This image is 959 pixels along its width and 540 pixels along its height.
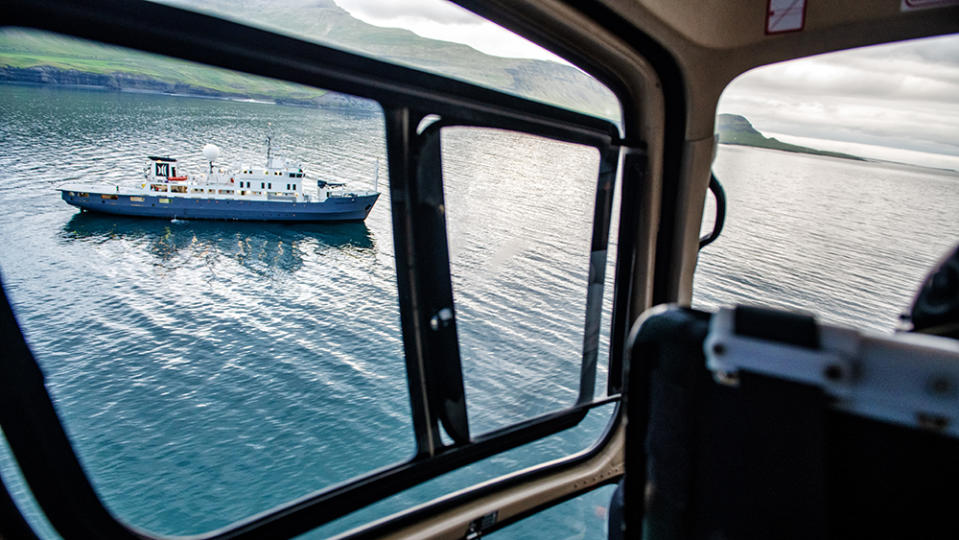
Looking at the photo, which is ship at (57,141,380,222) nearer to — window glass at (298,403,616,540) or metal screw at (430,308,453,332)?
window glass at (298,403,616,540)

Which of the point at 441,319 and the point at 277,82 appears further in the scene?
the point at 441,319

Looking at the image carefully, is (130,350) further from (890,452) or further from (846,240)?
(846,240)

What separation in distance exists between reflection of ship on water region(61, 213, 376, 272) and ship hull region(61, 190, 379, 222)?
117 centimetres

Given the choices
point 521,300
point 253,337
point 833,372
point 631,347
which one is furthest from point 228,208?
point 833,372

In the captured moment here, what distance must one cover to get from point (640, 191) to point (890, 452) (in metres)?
1.40

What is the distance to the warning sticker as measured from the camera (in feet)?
5.10

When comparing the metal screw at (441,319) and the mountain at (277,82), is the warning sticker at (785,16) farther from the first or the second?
the metal screw at (441,319)

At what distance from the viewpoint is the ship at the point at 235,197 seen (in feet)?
32.1

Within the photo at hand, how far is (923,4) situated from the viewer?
1.39 meters

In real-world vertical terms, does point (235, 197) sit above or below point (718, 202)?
below

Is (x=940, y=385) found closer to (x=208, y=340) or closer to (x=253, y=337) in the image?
(x=253, y=337)

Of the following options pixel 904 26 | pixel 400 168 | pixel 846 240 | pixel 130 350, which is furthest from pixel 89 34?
pixel 846 240

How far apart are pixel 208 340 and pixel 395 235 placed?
14.9 meters

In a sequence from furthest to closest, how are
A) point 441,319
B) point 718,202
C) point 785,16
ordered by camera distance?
1. point 718,202
2. point 785,16
3. point 441,319
